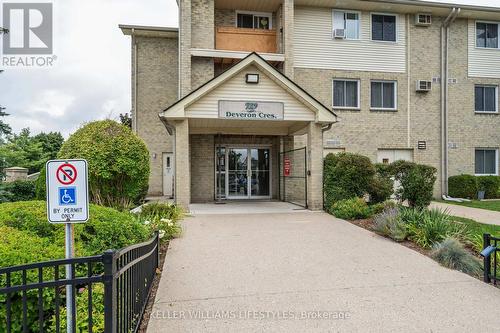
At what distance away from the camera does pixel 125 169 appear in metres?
10.0

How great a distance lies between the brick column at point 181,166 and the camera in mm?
11164

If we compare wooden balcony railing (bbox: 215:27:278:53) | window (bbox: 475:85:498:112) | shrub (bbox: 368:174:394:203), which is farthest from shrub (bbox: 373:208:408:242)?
window (bbox: 475:85:498:112)

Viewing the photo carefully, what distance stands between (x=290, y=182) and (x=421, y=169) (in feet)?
19.2

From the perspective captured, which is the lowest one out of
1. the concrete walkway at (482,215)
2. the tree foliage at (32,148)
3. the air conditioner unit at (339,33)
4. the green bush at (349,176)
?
the concrete walkway at (482,215)

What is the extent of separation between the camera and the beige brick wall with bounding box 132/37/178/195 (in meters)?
17.4

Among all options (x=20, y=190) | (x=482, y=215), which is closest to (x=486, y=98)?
(x=482, y=215)

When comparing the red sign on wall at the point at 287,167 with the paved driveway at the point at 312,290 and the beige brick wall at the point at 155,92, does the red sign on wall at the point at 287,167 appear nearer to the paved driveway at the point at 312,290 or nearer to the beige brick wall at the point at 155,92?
the beige brick wall at the point at 155,92

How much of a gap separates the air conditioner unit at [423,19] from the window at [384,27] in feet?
3.69

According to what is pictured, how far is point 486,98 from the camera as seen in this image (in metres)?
18.3

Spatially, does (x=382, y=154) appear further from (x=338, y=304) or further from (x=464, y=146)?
(x=338, y=304)

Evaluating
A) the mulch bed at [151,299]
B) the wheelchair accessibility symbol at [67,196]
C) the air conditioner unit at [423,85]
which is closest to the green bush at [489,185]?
the air conditioner unit at [423,85]

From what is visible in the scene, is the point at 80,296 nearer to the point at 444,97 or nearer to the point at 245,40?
the point at 245,40

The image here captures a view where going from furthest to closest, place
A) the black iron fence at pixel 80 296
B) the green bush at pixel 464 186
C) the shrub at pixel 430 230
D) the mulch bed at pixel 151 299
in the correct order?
the green bush at pixel 464 186 < the shrub at pixel 430 230 < the mulch bed at pixel 151 299 < the black iron fence at pixel 80 296

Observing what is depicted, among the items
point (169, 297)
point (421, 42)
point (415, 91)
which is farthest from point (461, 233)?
point (421, 42)
